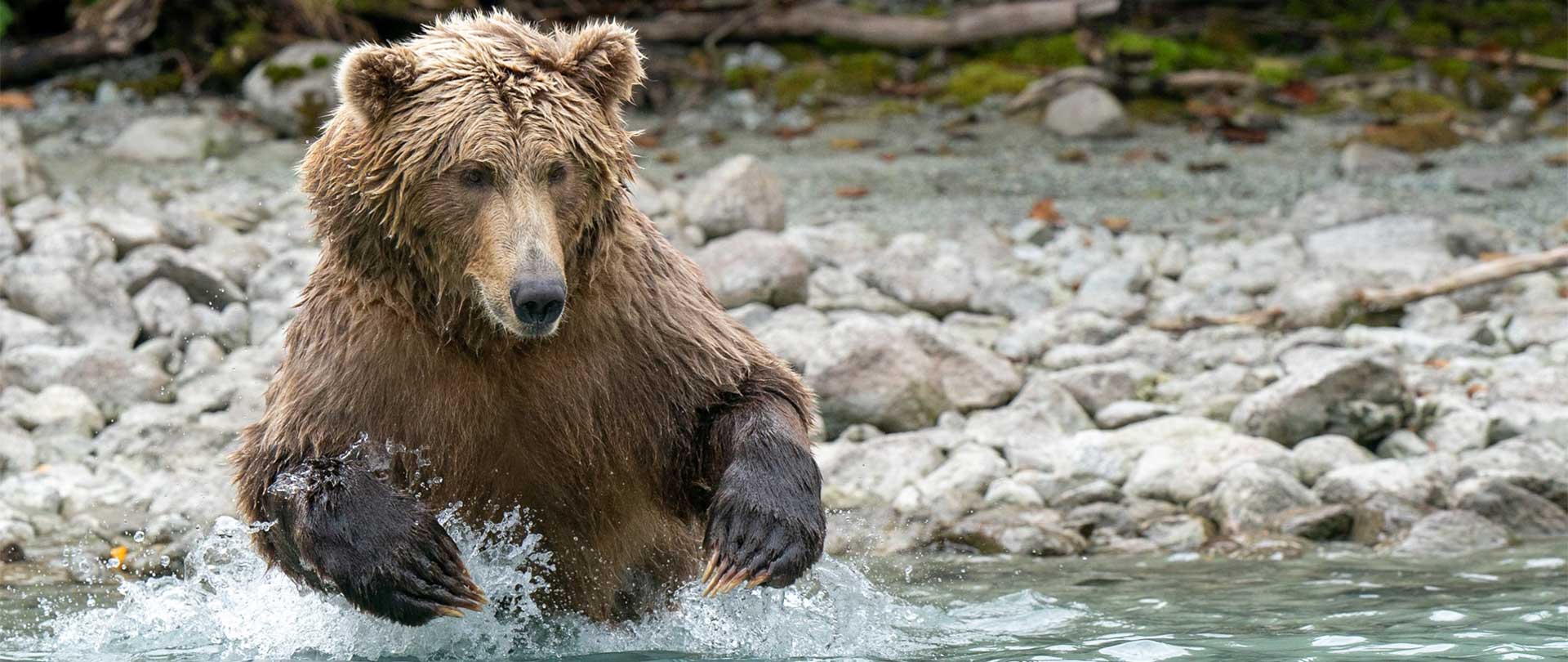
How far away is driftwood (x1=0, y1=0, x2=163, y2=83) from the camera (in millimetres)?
15711

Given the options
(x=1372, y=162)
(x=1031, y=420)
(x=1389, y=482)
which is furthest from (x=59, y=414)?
(x=1372, y=162)

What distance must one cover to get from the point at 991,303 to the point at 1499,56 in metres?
7.55

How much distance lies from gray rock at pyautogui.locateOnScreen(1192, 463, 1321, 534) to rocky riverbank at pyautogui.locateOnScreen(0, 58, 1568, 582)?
2cm

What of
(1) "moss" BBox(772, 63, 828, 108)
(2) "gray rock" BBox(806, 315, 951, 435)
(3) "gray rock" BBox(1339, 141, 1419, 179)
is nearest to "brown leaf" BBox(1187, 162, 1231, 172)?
(3) "gray rock" BBox(1339, 141, 1419, 179)

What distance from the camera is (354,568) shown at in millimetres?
4902

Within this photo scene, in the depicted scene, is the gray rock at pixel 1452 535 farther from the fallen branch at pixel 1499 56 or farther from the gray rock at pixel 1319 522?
the fallen branch at pixel 1499 56

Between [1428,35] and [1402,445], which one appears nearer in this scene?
[1402,445]

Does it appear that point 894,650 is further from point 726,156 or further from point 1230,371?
point 726,156

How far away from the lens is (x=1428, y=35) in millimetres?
16875

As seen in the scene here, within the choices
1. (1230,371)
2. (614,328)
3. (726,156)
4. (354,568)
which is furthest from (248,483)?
(726,156)

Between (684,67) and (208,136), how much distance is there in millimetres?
4127

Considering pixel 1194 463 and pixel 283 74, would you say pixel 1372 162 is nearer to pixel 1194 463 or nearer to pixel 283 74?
pixel 1194 463

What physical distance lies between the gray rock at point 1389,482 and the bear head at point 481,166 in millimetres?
3979

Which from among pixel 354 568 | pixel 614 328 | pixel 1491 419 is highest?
pixel 614 328
